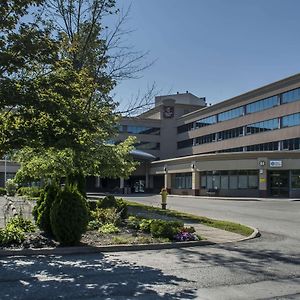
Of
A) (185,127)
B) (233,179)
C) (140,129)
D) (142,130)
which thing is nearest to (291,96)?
(233,179)

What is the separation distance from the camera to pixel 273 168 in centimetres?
5169

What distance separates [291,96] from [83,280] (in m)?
53.1

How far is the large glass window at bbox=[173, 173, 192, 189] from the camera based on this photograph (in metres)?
63.8

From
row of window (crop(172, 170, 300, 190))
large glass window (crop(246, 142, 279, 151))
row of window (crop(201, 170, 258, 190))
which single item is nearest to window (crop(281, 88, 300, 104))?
large glass window (crop(246, 142, 279, 151))

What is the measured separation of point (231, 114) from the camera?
72812 millimetres

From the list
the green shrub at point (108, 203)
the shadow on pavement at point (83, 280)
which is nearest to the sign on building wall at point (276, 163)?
the green shrub at point (108, 203)

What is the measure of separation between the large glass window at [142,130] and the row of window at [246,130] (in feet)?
16.3

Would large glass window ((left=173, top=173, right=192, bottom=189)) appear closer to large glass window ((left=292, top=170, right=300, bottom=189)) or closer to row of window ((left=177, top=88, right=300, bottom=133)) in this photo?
row of window ((left=177, top=88, right=300, bottom=133))

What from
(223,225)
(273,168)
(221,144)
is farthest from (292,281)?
(221,144)

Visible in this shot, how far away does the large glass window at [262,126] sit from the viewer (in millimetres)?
61625

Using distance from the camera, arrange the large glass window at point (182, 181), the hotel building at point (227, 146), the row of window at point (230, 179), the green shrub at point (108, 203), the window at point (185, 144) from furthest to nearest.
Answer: the window at point (185, 144) < the large glass window at point (182, 181) < the row of window at point (230, 179) < the hotel building at point (227, 146) < the green shrub at point (108, 203)

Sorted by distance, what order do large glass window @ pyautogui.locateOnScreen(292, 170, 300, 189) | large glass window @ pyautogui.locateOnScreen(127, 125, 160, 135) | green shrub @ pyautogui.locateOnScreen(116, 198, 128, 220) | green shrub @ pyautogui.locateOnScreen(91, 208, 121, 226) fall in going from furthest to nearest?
large glass window @ pyautogui.locateOnScreen(127, 125, 160, 135), large glass window @ pyautogui.locateOnScreen(292, 170, 300, 189), green shrub @ pyautogui.locateOnScreen(116, 198, 128, 220), green shrub @ pyautogui.locateOnScreen(91, 208, 121, 226)

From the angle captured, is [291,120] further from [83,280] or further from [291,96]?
[83,280]

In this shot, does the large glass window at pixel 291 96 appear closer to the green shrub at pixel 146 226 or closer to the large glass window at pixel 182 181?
the large glass window at pixel 182 181
